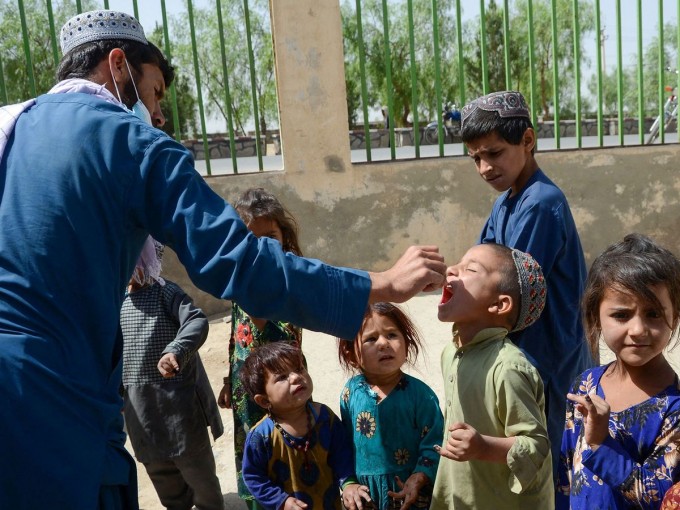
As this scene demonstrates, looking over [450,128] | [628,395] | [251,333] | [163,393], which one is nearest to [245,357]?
[251,333]

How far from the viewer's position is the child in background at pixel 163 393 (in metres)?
3.25

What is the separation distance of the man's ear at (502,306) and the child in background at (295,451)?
822 millimetres

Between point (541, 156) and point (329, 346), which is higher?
point (541, 156)

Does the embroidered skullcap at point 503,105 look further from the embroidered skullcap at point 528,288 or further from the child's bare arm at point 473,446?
the child's bare arm at point 473,446

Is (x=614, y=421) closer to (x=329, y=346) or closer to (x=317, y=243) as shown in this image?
(x=329, y=346)

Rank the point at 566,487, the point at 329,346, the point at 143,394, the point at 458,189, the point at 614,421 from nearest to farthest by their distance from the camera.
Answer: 1. the point at 614,421
2. the point at 566,487
3. the point at 143,394
4. the point at 329,346
5. the point at 458,189

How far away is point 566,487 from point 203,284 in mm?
1242

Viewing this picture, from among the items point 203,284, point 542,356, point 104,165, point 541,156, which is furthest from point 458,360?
point 541,156

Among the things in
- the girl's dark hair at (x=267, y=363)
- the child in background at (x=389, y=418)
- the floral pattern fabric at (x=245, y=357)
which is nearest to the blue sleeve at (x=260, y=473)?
the girl's dark hair at (x=267, y=363)

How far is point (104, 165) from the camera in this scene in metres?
1.67

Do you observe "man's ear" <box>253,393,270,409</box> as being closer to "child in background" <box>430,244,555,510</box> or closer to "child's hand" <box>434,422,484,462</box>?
"child in background" <box>430,244,555,510</box>

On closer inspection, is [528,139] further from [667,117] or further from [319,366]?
[667,117]

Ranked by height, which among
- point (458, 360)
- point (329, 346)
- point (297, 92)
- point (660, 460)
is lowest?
point (329, 346)

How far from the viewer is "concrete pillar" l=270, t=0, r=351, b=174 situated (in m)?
6.18
